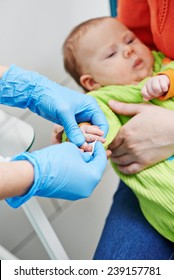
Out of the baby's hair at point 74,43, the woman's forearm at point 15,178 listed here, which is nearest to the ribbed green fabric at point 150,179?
the baby's hair at point 74,43

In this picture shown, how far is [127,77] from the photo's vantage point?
3.34 feet

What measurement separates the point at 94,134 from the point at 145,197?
0.73 feet

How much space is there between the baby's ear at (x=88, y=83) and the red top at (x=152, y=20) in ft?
0.68

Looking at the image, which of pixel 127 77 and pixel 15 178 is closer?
pixel 15 178

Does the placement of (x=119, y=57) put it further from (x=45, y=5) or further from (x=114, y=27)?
(x=45, y=5)

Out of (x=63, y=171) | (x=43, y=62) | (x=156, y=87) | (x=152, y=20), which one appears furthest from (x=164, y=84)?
(x=43, y=62)

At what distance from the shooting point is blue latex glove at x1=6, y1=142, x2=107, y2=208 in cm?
66

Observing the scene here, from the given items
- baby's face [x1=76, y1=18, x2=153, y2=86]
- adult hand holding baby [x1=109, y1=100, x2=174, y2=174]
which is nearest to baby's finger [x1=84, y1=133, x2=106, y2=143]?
adult hand holding baby [x1=109, y1=100, x2=174, y2=174]

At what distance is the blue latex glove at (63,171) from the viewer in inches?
25.9

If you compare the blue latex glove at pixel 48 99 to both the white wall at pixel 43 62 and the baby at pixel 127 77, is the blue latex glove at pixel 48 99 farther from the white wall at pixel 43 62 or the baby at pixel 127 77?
the white wall at pixel 43 62

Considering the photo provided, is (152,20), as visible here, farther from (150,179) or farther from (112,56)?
(150,179)

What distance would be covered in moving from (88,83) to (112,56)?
0.10m

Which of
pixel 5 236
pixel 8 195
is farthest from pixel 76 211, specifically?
pixel 8 195
